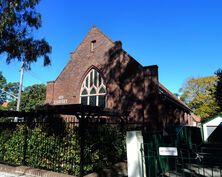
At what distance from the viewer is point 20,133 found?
10867mm

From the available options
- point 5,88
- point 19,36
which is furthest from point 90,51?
point 5,88

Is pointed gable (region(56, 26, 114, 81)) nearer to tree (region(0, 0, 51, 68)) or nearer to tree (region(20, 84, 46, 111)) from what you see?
tree (region(0, 0, 51, 68))

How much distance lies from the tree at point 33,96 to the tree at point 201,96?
3168cm

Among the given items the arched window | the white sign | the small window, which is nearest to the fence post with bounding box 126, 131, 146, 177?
the white sign

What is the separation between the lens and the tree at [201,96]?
4219 centimetres

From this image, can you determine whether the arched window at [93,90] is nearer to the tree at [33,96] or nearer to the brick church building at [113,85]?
the brick church building at [113,85]

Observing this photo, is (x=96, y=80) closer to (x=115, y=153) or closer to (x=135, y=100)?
(x=135, y=100)

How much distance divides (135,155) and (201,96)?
43398 millimetres

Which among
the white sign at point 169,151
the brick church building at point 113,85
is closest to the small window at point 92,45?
the brick church building at point 113,85

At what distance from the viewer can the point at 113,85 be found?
65.7ft

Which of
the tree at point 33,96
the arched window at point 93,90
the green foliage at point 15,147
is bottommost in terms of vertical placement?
the green foliage at point 15,147

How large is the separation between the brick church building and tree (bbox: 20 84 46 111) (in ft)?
77.8

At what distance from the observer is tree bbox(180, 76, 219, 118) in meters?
42.2

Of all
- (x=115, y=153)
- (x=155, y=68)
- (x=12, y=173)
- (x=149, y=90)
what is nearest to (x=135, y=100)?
(x=149, y=90)
